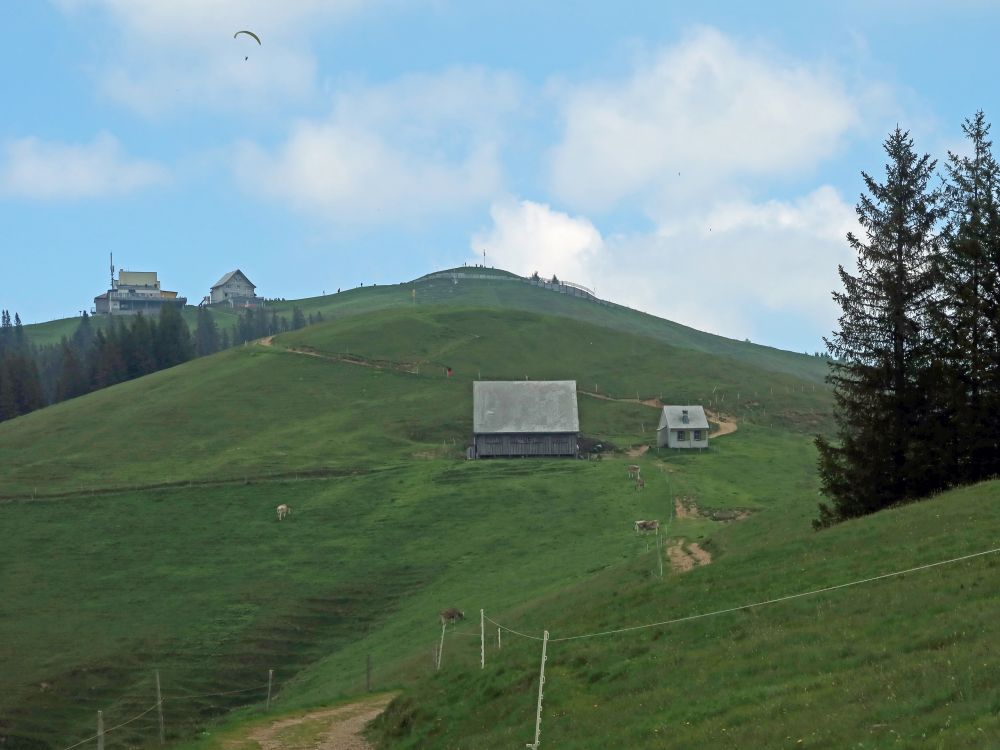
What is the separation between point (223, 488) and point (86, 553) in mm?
18086

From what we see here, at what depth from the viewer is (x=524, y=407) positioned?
115 metres

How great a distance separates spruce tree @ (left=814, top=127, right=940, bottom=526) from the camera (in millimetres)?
44344

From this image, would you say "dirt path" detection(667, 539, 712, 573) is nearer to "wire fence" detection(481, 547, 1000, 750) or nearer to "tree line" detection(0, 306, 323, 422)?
"wire fence" detection(481, 547, 1000, 750)

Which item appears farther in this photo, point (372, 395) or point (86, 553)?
point (372, 395)

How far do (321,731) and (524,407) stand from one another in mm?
83637

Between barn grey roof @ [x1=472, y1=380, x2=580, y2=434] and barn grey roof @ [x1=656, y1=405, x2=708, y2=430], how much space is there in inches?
368

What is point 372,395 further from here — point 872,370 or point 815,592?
point 815,592

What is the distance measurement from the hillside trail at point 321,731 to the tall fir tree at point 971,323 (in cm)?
2465

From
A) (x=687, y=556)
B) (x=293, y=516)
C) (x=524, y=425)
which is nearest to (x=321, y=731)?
(x=687, y=556)

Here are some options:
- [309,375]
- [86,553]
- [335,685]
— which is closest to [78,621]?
[86,553]

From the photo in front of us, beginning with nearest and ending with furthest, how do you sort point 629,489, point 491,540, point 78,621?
1. point 78,621
2. point 491,540
3. point 629,489

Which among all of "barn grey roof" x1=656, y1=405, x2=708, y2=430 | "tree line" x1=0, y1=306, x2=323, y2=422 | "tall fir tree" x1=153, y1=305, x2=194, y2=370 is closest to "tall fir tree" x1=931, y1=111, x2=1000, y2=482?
"barn grey roof" x1=656, y1=405, x2=708, y2=430

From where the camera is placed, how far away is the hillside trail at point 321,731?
1201 inches

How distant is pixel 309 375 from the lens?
145750mm
